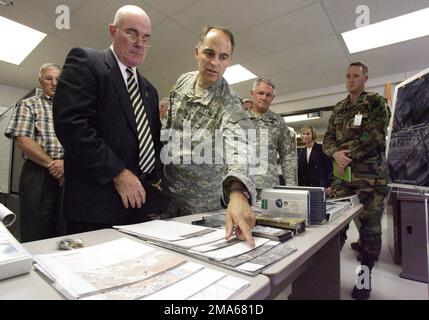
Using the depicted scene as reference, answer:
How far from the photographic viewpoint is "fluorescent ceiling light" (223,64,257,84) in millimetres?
4059

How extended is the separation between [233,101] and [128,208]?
576mm

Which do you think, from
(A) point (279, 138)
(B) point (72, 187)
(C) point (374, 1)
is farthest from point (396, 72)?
(B) point (72, 187)

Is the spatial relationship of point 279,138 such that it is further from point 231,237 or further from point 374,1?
point 374,1

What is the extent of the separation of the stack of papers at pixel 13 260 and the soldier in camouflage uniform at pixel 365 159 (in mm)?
1819

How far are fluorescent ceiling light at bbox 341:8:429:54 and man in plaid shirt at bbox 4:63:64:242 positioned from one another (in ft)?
10.7

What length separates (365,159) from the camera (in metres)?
1.76

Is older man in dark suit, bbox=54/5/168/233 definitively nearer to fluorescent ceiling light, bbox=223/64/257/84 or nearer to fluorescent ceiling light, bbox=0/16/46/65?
fluorescent ceiling light, bbox=0/16/46/65

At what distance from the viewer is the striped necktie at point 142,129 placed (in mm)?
923

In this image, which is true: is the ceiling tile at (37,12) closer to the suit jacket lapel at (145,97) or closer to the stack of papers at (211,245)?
the suit jacket lapel at (145,97)

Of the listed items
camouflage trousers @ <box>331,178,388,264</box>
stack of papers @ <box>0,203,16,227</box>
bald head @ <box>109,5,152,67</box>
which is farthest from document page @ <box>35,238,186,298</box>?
camouflage trousers @ <box>331,178,388,264</box>

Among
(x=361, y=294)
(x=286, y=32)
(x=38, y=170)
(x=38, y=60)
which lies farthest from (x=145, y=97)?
(x=38, y=60)
